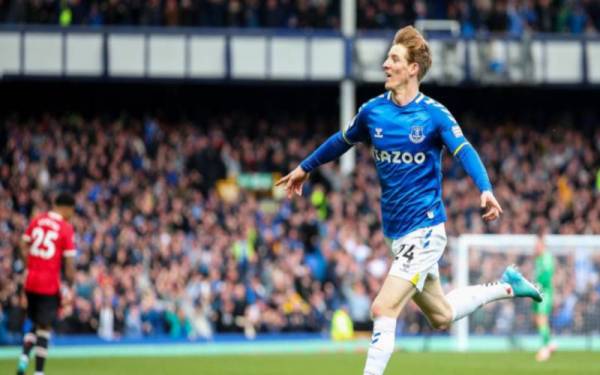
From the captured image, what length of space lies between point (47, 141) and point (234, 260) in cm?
715

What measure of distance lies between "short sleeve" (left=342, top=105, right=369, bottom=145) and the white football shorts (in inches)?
34.6

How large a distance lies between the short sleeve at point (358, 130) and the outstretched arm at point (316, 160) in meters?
0.06

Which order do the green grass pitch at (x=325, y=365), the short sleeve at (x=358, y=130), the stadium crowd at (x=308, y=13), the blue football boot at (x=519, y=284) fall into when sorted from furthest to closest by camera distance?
the stadium crowd at (x=308, y=13)
the green grass pitch at (x=325, y=365)
the blue football boot at (x=519, y=284)
the short sleeve at (x=358, y=130)

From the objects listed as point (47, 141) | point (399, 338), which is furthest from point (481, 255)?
point (47, 141)

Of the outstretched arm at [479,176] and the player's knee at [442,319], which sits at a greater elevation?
the outstretched arm at [479,176]

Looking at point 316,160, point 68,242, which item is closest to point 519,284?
point 316,160

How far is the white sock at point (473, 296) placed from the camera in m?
10.1

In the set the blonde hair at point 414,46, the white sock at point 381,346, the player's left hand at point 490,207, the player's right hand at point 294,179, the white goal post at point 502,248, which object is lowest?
the white goal post at point 502,248

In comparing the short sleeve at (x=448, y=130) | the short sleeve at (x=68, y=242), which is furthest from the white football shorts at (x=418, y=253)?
the short sleeve at (x=68, y=242)

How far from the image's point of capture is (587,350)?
22.8m

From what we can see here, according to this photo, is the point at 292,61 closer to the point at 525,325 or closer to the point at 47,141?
the point at 47,141

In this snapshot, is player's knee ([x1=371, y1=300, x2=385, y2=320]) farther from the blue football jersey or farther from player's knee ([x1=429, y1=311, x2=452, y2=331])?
player's knee ([x1=429, y1=311, x2=452, y2=331])

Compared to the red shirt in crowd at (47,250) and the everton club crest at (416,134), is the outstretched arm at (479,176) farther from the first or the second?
the red shirt in crowd at (47,250)

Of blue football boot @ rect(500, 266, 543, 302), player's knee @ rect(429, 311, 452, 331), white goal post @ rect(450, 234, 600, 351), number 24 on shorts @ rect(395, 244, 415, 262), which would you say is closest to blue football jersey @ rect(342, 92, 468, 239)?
number 24 on shorts @ rect(395, 244, 415, 262)
